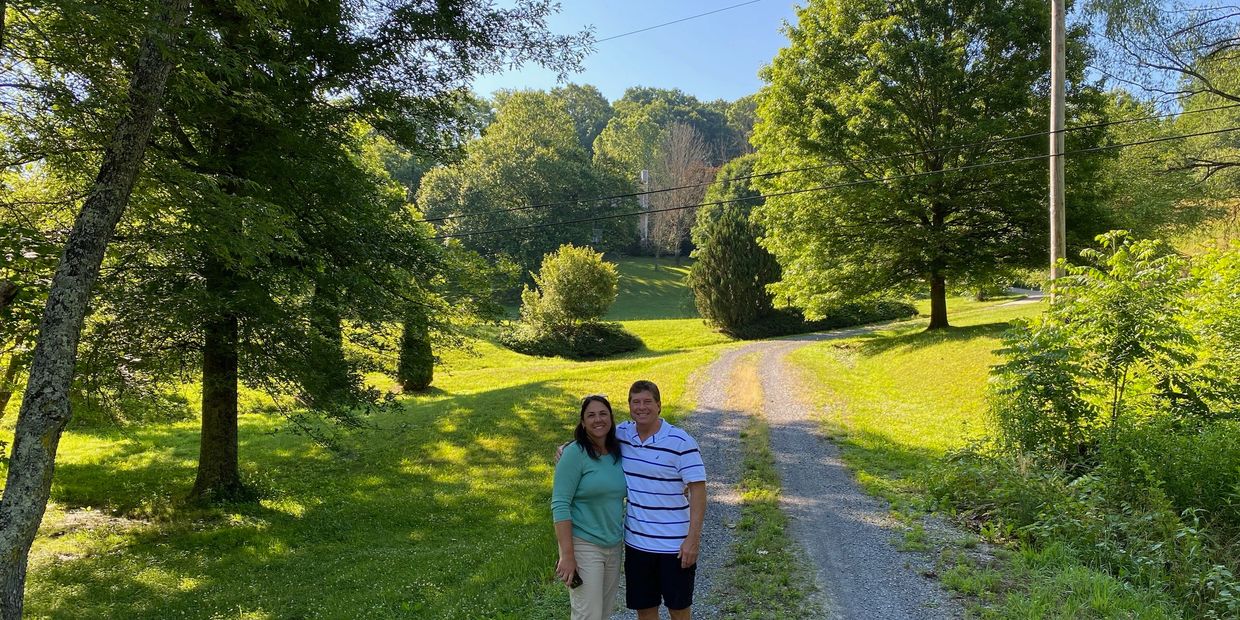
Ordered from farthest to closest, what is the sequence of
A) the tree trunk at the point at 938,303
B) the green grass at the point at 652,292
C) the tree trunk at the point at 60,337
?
the green grass at the point at 652,292 < the tree trunk at the point at 938,303 < the tree trunk at the point at 60,337

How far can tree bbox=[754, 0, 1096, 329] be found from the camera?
16.5m

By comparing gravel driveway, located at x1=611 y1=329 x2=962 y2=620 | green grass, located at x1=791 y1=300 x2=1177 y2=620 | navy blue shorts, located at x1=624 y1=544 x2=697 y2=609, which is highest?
navy blue shorts, located at x1=624 y1=544 x2=697 y2=609

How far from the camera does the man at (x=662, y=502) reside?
3.22 meters

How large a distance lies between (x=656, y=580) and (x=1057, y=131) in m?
11.4

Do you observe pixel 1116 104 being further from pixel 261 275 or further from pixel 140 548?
pixel 140 548

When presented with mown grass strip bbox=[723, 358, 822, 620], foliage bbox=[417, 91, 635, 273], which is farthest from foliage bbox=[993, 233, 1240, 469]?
foliage bbox=[417, 91, 635, 273]

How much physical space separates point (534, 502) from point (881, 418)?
7.04m

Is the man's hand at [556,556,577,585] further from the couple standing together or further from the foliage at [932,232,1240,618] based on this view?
the foliage at [932,232,1240,618]

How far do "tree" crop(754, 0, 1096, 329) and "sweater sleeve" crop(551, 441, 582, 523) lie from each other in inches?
621

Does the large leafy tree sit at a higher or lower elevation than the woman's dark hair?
higher

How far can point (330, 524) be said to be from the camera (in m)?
8.53

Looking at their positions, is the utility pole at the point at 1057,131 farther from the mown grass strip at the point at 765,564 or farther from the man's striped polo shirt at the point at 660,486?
the man's striped polo shirt at the point at 660,486

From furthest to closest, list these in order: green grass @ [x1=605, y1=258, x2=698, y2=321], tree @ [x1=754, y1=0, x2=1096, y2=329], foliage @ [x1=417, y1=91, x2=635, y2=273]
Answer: foliage @ [x1=417, y1=91, x2=635, y2=273]
green grass @ [x1=605, y1=258, x2=698, y2=321]
tree @ [x1=754, y1=0, x2=1096, y2=329]

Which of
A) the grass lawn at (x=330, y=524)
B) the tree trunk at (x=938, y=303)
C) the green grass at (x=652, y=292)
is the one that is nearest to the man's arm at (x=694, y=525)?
the grass lawn at (x=330, y=524)
